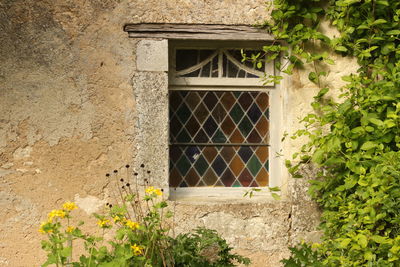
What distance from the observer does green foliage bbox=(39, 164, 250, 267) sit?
3318 mm

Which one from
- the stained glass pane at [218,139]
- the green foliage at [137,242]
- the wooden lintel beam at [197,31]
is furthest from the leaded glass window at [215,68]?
the green foliage at [137,242]

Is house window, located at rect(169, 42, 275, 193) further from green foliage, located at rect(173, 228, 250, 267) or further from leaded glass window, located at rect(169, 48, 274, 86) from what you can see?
green foliage, located at rect(173, 228, 250, 267)

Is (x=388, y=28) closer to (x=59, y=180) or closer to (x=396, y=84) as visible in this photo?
(x=396, y=84)

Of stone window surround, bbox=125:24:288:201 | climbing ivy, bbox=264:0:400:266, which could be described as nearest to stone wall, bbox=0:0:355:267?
stone window surround, bbox=125:24:288:201

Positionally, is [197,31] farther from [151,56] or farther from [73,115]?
[73,115]

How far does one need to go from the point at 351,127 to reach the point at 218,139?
1.05 meters

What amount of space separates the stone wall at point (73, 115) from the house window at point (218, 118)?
0.31 m

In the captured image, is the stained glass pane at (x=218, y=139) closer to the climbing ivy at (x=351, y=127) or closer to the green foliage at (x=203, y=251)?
the climbing ivy at (x=351, y=127)

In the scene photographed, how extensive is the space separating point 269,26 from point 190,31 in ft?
2.02

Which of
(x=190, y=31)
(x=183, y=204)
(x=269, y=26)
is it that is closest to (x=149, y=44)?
(x=190, y=31)

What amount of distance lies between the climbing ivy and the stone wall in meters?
0.54

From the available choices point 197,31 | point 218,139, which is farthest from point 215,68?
point 218,139

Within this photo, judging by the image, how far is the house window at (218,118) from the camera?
A: 479 cm

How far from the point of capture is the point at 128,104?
176 inches
